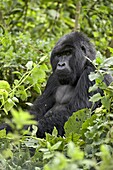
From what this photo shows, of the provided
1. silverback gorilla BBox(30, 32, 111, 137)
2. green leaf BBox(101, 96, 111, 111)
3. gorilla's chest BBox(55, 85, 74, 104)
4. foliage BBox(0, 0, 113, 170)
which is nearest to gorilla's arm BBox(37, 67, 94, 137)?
silverback gorilla BBox(30, 32, 111, 137)

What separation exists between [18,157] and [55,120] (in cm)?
187

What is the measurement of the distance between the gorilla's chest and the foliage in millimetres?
278

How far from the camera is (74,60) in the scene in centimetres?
460

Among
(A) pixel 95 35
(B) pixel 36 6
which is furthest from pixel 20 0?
(A) pixel 95 35

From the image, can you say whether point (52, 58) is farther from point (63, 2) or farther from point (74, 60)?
point (63, 2)

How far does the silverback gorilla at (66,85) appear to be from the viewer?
14.0ft

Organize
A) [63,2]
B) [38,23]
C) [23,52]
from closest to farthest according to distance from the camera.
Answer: [23,52], [63,2], [38,23]

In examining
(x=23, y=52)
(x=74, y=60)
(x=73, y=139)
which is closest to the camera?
(x=73, y=139)

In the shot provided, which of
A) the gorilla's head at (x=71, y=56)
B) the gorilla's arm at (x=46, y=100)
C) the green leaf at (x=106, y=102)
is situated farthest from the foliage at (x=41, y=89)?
the gorilla's head at (x=71, y=56)

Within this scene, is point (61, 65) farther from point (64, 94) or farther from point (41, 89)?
point (41, 89)

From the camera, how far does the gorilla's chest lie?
4680 mm

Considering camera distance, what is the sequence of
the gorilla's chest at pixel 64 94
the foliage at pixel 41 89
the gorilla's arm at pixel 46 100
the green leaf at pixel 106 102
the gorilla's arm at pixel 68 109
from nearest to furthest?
1. the foliage at pixel 41 89
2. the green leaf at pixel 106 102
3. the gorilla's arm at pixel 68 109
4. the gorilla's chest at pixel 64 94
5. the gorilla's arm at pixel 46 100

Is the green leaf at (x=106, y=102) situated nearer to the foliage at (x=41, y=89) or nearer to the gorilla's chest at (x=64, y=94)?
the foliage at (x=41, y=89)

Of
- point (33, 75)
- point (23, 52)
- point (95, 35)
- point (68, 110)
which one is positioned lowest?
point (33, 75)
